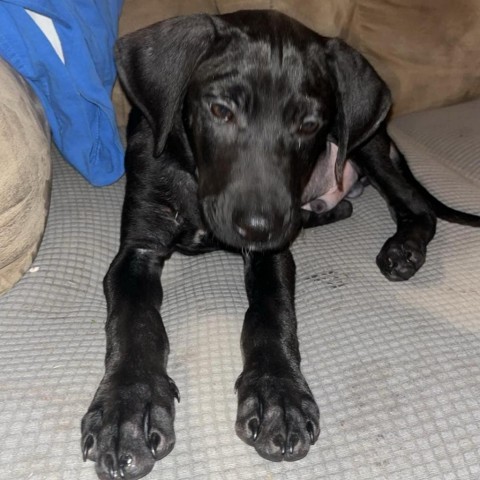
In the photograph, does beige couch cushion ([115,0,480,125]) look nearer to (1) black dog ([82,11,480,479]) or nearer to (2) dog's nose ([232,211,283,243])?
(1) black dog ([82,11,480,479])

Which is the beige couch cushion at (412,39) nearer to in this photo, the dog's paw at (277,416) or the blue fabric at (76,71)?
the blue fabric at (76,71)

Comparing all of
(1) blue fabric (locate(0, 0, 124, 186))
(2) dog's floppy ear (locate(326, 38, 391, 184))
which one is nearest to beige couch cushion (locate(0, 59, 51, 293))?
(1) blue fabric (locate(0, 0, 124, 186))

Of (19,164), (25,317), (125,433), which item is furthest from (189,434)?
(19,164)

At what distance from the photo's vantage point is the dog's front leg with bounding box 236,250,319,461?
1.54 m

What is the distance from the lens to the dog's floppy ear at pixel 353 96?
2.02 m

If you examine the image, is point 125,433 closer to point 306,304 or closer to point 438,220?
point 306,304

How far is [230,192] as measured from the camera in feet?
5.88

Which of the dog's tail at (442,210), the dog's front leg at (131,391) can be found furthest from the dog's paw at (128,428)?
the dog's tail at (442,210)

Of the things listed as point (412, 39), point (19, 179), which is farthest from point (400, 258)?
point (412, 39)

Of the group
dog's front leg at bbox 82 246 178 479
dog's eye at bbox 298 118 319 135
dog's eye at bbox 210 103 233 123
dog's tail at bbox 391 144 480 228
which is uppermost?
dog's eye at bbox 210 103 233 123

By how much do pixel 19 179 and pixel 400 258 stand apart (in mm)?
1112

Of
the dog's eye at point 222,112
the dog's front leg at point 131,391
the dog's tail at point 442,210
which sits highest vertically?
the dog's eye at point 222,112

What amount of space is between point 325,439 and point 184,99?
97 centimetres

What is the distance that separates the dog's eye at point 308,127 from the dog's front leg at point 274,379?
1.28 feet
